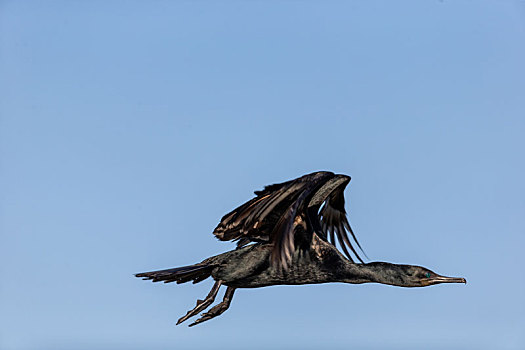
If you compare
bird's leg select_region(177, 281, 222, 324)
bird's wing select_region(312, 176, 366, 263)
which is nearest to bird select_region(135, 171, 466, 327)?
bird's leg select_region(177, 281, 222, 324)

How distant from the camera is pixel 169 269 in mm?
7277

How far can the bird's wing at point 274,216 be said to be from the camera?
20.5 ft

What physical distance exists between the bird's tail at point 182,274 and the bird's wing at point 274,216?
35 cm

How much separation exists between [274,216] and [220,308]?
1102 mm

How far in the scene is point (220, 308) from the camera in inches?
286

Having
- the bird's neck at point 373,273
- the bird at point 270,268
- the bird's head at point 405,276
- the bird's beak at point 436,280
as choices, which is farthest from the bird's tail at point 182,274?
the bird's beak at point 436,280

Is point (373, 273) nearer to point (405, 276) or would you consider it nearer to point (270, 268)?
point (405, 276)

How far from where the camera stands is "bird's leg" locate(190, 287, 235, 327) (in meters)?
7.19

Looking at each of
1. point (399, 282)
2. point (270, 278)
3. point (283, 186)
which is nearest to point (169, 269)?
point (270, 278)

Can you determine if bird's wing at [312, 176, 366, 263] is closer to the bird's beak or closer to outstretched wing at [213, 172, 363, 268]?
outstretched wing at [213, 172, 363, 268]

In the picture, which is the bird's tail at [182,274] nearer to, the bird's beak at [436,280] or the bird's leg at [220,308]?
the bird's leg at [220,308]

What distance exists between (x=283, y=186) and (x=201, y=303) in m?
1.43

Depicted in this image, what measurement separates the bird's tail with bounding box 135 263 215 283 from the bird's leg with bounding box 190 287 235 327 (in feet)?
0.93

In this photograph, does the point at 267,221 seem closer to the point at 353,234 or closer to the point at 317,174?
the point at 317,174
